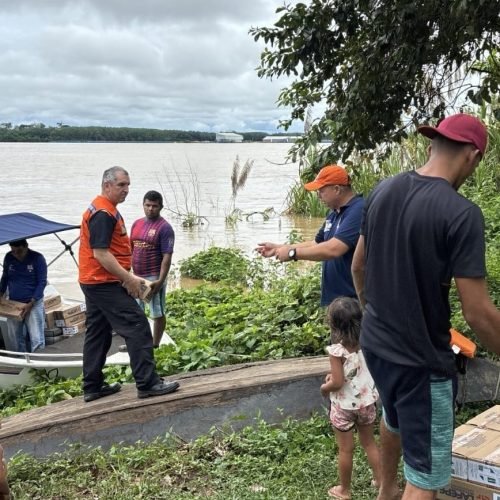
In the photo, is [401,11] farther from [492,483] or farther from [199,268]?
[199,268]

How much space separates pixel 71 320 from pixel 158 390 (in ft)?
12.8

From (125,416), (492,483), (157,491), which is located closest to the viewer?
(492,483)

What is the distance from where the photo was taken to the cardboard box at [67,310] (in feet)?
26.9

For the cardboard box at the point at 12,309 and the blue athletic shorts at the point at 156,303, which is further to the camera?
the cardboard box at the point at 12,309

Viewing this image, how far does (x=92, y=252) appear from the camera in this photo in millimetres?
4723

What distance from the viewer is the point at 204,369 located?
560 cm

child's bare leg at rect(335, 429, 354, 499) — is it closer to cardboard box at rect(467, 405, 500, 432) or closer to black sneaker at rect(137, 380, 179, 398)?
cardboard box at rect(467, 405, 500, 432)

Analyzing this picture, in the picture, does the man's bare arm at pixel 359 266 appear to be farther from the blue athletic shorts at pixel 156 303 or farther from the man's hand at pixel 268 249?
the blue athletic shorts at pixel 156 303

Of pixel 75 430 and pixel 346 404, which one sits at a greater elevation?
pixel 346 404

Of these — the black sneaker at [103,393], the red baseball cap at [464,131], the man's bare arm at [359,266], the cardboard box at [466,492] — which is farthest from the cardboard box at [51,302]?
the red baseball cap at [464,131]

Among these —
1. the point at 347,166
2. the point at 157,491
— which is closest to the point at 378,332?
the point at 157,491

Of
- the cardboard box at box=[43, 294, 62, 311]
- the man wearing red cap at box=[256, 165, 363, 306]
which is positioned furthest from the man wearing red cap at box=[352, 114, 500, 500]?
the cardboard box at box=[43, 294, 62, 311]

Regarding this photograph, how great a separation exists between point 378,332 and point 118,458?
231 cm

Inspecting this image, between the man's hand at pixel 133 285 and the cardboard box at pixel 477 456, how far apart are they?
2.44 m
